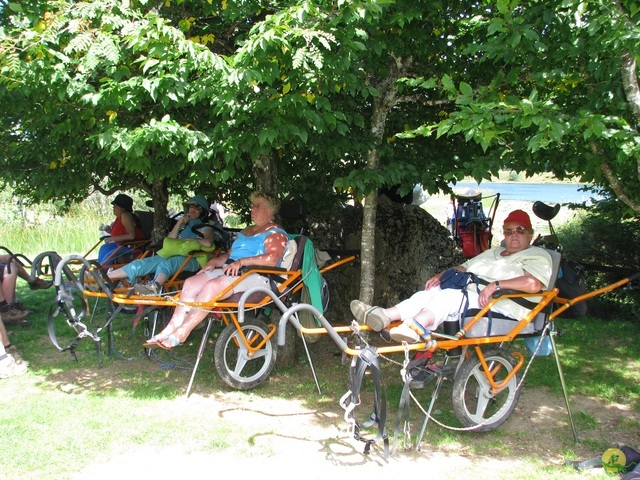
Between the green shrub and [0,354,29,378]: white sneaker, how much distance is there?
584 centimetres

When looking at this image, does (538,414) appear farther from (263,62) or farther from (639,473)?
(263,62)

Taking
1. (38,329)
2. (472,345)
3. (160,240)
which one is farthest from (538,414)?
(38,329)

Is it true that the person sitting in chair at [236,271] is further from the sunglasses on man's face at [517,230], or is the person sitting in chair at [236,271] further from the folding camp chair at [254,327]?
the sunglasses on man's face at [517,230]

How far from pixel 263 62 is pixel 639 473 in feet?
10.00

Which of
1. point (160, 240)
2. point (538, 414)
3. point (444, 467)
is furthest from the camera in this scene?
point (160, 240)

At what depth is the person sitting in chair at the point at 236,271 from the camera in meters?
4.50

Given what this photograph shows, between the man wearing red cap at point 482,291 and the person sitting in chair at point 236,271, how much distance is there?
49.4 inches

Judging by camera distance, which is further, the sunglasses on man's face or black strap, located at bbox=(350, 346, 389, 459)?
the sunglasses on man's face

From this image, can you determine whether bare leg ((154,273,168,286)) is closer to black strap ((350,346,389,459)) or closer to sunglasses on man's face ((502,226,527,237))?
black strap ((350,346,389,459))

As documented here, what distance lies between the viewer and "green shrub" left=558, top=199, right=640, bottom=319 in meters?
6.99

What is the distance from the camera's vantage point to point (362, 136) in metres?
→ 4.75

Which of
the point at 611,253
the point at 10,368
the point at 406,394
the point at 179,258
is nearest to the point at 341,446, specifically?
the point at 406,394

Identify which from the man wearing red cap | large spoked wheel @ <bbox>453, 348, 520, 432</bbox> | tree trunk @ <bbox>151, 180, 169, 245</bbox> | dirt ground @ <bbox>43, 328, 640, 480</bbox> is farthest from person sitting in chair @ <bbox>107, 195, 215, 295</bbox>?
large spoked wheel @ <bbox>453, 348, 520, 432</bbox>

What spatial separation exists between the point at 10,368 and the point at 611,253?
647cm
